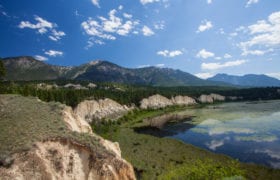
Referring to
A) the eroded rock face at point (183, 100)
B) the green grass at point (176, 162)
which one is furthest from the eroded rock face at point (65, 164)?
the eroded rock face at point (183, 100)

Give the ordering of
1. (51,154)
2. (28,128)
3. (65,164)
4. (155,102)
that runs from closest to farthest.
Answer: (65,164) → (51,154) → (28,128) → (155,102)

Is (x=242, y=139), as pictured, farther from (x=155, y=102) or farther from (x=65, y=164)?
(x=155, y=102)

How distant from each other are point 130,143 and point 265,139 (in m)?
37.4

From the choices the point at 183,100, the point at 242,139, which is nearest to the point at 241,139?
the point at 242,139

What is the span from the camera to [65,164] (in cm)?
2653

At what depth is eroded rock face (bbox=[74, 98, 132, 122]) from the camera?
106 metres

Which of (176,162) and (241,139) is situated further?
(241,139)

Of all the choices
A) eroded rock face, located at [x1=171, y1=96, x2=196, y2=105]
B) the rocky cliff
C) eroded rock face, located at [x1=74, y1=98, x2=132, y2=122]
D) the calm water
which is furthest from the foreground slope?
eroded rock face, located at [x1=171, y1=96, x2=196, y2=105]

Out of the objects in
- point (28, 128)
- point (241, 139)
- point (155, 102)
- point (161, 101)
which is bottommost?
point (241, 139)

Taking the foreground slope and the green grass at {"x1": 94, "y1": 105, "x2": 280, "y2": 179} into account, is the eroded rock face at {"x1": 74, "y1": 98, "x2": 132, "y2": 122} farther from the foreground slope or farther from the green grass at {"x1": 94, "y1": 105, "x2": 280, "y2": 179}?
the foreground slope

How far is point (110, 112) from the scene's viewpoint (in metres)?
121

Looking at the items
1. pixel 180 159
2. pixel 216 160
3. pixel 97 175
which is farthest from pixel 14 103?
pixel 216 160

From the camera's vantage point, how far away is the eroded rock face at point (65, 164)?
24.3 meters

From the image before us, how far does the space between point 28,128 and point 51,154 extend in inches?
211
